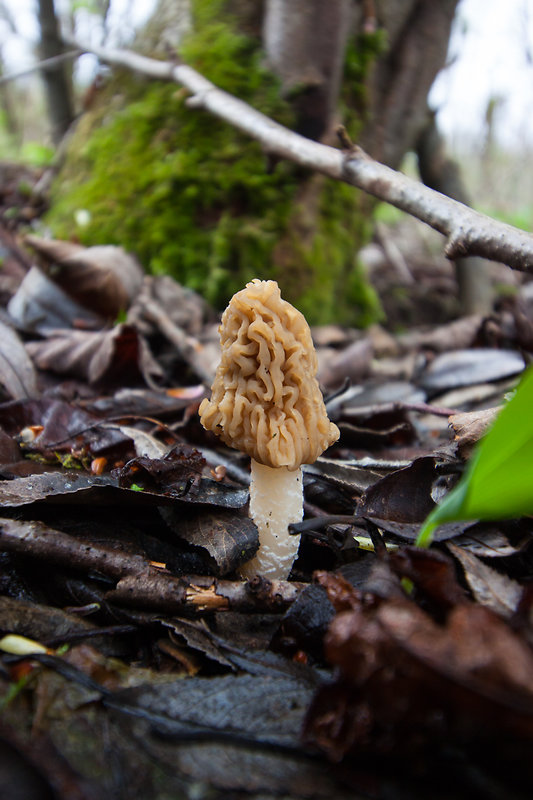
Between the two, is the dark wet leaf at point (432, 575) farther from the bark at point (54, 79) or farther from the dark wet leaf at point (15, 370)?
the bark at point (54, 79)

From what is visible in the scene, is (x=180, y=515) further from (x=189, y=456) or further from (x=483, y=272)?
(x=483, y=272)

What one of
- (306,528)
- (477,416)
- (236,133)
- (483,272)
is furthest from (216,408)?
(483,272)


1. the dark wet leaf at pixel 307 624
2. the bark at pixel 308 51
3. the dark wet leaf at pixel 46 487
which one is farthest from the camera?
the bark at pixel 308 51

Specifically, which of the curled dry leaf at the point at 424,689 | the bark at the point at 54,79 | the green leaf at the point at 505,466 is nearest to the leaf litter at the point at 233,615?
the curled dry leaf at the point at 424,689

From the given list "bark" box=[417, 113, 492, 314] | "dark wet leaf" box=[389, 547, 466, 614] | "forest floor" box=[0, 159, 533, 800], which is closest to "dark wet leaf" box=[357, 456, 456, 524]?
"forest floor" box=[0, 159, 533, 800]

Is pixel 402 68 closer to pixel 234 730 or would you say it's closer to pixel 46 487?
pixel 46 487

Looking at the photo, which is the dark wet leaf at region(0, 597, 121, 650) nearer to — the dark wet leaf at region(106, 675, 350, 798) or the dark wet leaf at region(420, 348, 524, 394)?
the dark wet leaf at region(106, 675, 350, 798)

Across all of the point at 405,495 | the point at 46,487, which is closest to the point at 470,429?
the point at 405,495
